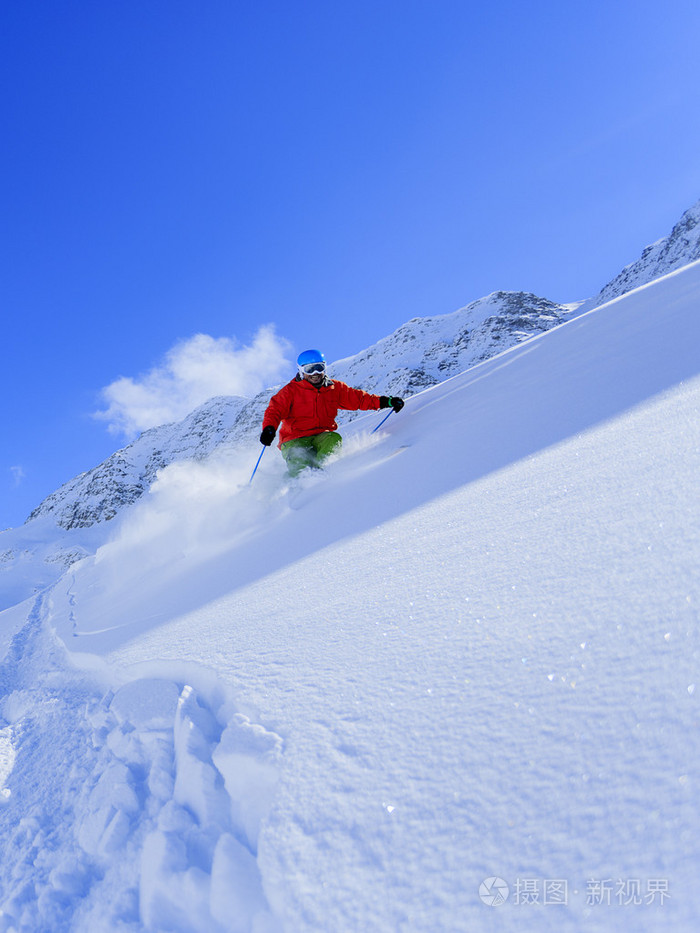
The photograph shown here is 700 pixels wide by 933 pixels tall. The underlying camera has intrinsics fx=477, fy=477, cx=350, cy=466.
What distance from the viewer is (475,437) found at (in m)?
3.25

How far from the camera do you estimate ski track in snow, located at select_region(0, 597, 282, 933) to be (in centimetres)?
96

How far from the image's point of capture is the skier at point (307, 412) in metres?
5.14

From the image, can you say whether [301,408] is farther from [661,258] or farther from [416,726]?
[661,258]

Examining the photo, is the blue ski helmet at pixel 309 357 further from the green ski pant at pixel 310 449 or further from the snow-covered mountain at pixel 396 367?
the snow-covered mountain at pixel 396 367

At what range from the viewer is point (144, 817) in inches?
48.1

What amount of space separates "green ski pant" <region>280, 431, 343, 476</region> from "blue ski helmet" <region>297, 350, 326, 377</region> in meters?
0.68

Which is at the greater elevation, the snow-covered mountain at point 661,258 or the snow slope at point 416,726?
the snow-covered mountain at point 661,258

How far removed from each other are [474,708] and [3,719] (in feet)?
8.02

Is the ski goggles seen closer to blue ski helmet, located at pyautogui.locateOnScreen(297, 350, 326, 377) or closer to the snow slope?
blue ski helmet, located at pyautogui.locateOnScreen(297, 350, 326, 377)

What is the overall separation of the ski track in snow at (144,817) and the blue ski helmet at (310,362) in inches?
151

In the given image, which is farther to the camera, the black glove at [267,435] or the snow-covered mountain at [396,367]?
the snow-covered mountain at [396,367]

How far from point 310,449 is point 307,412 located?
1.36ft

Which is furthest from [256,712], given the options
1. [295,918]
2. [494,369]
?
[494,369]

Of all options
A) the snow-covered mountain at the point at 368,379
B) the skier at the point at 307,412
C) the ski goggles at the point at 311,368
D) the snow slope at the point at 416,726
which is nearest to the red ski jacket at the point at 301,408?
the skier at the point at 307,412
